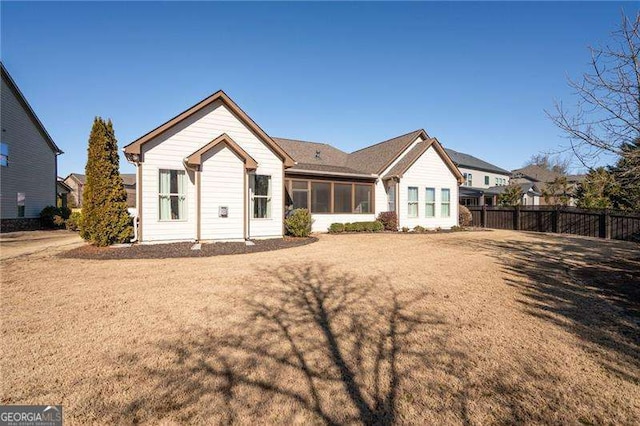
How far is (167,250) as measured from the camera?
985 centimetres

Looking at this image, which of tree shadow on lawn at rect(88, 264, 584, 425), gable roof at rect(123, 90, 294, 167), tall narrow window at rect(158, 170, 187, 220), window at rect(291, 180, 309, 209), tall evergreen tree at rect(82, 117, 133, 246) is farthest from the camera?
window at rect(291, 180, 309, 209)

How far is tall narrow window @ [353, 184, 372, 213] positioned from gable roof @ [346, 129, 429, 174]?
1.38 m

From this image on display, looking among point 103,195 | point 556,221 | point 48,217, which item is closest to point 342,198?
point 103,195

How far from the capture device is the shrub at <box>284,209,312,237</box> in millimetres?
13805

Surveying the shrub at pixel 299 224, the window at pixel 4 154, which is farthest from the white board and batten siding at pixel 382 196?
the window at pixel 4 154

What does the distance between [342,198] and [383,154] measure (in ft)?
18.2

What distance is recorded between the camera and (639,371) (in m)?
3.01

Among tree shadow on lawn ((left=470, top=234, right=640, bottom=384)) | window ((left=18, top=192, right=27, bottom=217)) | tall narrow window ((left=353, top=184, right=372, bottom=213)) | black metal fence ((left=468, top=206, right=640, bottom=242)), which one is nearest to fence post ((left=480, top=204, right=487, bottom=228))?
black metal fence ((left=468, top=206, right=640, bottom=242))

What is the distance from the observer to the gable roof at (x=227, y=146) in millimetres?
11406

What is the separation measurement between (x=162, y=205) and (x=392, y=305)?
10.4 meters

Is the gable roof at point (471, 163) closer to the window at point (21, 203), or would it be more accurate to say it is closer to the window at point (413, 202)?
the window at point (413, 202)

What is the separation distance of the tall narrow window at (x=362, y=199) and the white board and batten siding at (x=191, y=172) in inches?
242

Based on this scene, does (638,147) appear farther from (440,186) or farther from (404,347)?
(440,186)

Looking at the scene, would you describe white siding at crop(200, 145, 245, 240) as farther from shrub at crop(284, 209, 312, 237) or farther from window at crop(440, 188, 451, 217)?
window at crop(440, 188, 451, 217)
